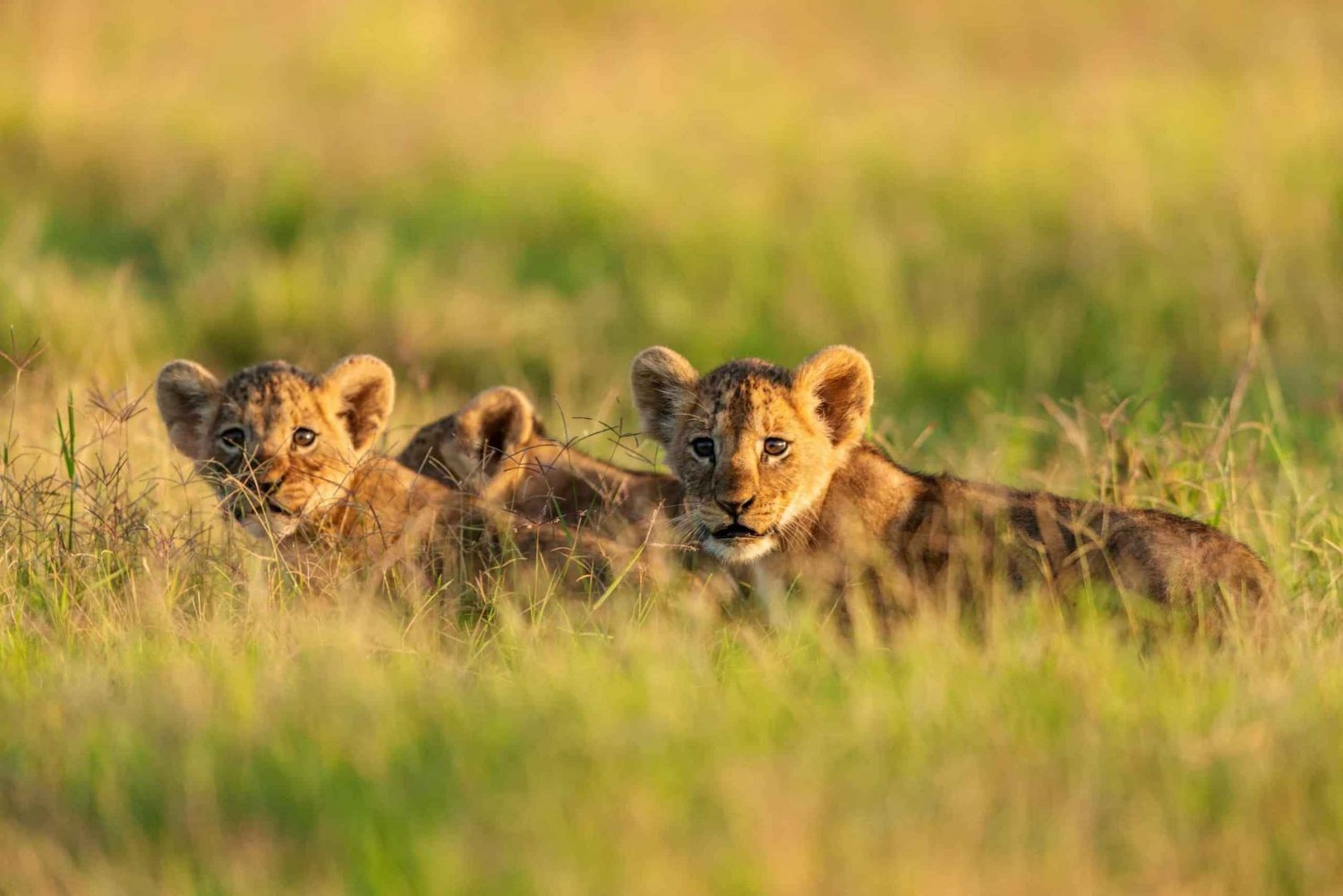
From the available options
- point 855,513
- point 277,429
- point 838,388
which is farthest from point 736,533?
point 277,429

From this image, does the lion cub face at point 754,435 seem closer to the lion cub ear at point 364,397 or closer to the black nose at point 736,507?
the black nose at point 736,507

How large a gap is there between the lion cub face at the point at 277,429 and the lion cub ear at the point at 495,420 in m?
0.50

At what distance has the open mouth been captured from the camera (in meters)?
5.71

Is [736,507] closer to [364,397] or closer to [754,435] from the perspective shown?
[754,435]

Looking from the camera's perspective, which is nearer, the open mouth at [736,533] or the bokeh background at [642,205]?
the open mouth at [736,533]

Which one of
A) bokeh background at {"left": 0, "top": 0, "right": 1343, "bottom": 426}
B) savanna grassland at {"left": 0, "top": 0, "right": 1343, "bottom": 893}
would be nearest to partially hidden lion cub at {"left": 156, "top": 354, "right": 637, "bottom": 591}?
savanna grassland at {"left": 0, "top": 0, "right": 1343, "bottom": 893}

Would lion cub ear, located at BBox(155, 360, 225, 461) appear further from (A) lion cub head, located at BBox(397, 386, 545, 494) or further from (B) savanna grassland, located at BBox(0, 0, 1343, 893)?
(A) lion cub head, located at BBox(397, 386, 545, 494)

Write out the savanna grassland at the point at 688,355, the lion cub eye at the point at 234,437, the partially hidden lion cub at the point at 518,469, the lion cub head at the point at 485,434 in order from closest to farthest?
the savanna grassland at the point at 688,355 → the lion cub eye at the point at 234,437 → the partially hidden lion cub at the point at 518,469 → the lion cub head at the point at 485,434

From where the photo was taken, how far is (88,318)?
33.4 feet

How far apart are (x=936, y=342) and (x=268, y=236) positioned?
4.92 m

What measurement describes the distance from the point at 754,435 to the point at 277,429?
1.64 meters

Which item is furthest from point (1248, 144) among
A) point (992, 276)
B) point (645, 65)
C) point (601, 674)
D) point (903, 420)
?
point (601, 674)

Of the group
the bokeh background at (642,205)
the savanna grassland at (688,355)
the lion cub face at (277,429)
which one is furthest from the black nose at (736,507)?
the bokeh background at (642,205)

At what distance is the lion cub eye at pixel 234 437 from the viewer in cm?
636
